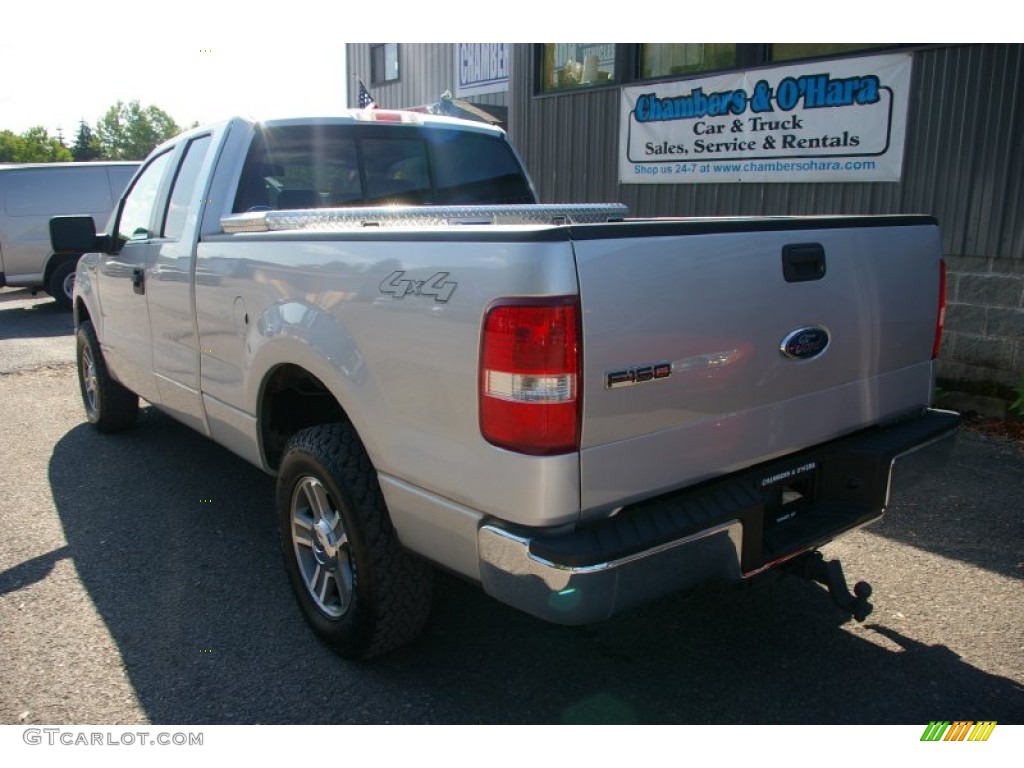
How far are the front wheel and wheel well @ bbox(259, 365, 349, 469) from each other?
0.34 meters

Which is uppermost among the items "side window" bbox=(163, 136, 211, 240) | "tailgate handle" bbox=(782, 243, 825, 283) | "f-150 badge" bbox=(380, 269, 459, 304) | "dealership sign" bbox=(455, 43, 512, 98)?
"dealership sign" bbox=(455, 43, 512, 98)

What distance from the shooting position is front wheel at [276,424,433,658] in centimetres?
268

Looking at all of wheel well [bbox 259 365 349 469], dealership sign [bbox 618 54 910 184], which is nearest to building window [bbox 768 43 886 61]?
dealership sign [bbox 618 54 910 184]

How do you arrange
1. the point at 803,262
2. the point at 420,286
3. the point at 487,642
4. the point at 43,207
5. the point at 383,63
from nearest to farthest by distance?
the point at 420,286, the point at 803,262, the point at 487,642, the point at 43,207, the point at 383,63

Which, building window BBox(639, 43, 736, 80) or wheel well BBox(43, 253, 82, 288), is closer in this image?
building window BBox(639, 43, 736, 80)

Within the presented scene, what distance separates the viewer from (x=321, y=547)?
9.84ft

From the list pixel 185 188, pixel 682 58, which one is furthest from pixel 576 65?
pixel 185 188

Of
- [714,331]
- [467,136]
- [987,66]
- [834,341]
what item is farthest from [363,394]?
[987,66]

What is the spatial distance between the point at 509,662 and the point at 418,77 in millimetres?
15982

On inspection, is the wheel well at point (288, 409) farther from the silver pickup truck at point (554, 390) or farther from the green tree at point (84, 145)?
the green tree at point (84, 145)

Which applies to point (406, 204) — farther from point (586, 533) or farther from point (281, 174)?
point (586, 533)

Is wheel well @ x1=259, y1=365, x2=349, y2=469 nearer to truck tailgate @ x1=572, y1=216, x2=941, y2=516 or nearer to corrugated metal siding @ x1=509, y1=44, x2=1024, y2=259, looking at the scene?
truck tailgate @ x1=572, y1=216, x2=941, y2=516

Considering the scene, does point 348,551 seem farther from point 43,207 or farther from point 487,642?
point 43,207
